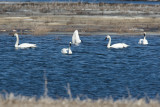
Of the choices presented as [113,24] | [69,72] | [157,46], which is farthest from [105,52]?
[113,24]

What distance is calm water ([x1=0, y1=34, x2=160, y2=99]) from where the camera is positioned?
18.6 m

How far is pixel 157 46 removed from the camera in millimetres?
34750

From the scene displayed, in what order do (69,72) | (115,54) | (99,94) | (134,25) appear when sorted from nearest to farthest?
(99,94), (69,72), (115,54), (134,25)

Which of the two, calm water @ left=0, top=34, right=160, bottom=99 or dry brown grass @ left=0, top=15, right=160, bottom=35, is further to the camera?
dry brown grass @ left=0, top=15, right=160, bottom=35

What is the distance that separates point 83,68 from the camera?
81.7 feet

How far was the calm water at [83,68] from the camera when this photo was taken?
60.9ft

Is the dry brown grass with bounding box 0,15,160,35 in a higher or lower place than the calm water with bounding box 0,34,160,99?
higher

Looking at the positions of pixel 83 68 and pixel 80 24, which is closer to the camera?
pixel 83 68

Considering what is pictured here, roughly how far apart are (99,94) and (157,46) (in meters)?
18.0

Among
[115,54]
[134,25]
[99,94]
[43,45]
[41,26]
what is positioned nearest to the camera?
[99,94]

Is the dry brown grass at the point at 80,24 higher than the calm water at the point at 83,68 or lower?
higher

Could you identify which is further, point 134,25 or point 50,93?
point 134,25

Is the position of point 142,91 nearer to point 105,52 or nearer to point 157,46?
point 105,52

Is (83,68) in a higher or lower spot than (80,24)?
lower
